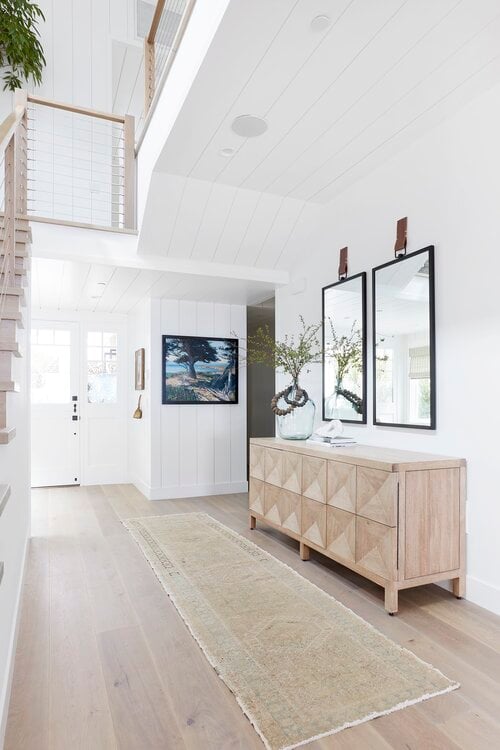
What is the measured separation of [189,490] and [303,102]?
4.10 m

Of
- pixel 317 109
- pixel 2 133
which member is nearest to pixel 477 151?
pixel 317 109

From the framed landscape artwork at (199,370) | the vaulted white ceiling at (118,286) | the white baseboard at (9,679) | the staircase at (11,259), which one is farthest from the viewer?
the framed landscape artwork at (199,370)

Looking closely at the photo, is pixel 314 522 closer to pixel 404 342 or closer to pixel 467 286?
pixel 404 342

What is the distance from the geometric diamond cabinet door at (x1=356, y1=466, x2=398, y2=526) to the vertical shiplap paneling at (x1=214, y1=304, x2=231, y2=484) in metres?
3.13

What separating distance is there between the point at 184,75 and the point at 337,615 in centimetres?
292

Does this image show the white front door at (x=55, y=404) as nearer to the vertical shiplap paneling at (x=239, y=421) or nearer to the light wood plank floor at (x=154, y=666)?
the vertical shiplap paneling at (x=239, y=421)

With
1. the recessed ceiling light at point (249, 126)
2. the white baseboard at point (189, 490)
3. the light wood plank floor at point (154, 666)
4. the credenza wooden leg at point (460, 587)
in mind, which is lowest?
the white baseboard at point (189, 490)

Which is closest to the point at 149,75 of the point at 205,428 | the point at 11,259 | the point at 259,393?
the point at 11,259

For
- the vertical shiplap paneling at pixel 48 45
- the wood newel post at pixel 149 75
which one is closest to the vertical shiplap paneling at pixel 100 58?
the vertical shiplap paneling at pixel 48 45

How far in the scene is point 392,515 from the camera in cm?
254

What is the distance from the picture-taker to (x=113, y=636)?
7.73 feet

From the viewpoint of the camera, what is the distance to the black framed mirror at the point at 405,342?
2986 mm

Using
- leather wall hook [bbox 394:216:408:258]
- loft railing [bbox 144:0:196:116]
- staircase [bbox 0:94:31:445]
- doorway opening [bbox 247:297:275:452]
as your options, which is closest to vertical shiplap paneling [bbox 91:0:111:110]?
loft railing [bbox 144:0:196:116]

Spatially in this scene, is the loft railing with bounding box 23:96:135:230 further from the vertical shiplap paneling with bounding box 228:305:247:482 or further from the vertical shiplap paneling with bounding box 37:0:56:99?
the vertical shiplap paneling with bounding box 228:305:247:482
